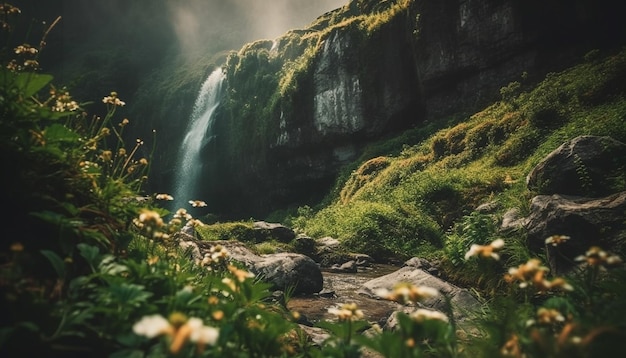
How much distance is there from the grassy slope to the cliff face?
103 inches

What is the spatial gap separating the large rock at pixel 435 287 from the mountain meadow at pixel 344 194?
0.05 metres

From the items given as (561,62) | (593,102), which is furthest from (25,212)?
(561,62)

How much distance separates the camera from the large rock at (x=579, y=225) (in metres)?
4.39

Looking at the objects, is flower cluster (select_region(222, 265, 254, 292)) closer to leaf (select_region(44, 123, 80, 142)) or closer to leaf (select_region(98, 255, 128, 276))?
leaf (select_region(98, 255, 128, 276))

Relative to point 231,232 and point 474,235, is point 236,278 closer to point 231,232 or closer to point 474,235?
point 474,235

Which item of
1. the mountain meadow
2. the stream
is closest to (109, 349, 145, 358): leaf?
the mountain meadow

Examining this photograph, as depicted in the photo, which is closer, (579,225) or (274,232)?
(579,225)

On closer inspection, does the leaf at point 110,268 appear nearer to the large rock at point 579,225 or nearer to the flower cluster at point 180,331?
the flower cluster at point 180,331

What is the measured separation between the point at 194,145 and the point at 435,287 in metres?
34.6

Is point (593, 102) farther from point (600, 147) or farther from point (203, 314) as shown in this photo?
point (203, 314)

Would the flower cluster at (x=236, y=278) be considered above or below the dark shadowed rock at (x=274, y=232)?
below

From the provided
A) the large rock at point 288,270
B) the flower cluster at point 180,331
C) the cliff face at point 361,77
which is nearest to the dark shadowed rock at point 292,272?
the large rock at point 288,270

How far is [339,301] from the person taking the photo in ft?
22.3

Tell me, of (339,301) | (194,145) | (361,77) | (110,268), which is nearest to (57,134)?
(110,268)
